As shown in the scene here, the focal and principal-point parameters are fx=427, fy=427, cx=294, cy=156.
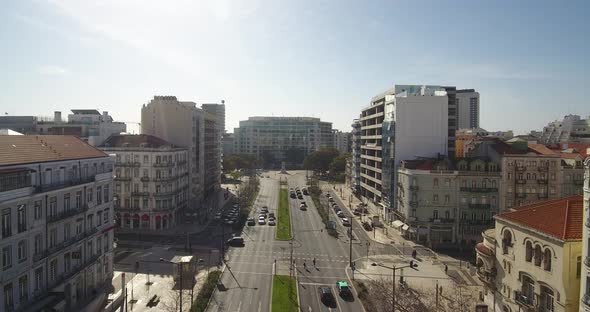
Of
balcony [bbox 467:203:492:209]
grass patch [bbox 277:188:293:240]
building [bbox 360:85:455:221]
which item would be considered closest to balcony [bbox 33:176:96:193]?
grass patch [bbox 277:188:293:240]

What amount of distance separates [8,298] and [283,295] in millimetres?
29771

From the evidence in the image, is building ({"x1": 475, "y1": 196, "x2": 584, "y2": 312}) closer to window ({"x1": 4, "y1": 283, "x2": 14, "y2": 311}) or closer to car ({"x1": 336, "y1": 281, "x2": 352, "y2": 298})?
car ({"x1": 336, "y1": 281, "x2": 352, "y2": 298})

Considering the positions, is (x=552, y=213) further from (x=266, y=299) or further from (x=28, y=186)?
(x=28, y=186)

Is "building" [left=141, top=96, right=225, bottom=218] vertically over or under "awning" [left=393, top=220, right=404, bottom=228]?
over

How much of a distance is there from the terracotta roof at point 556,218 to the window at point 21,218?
4792cm

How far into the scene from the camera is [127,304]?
5266 cm

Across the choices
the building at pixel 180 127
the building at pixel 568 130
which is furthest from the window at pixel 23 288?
the building at pixel 568 130

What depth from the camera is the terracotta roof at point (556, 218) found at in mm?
36812

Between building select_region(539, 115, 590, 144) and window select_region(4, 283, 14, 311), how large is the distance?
546ft

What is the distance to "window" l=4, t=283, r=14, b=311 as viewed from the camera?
3775 centimetres

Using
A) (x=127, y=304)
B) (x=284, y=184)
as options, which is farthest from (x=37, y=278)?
(x=284, y=184)

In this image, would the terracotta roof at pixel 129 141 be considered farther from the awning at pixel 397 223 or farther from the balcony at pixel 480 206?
the balcony at pixel 480 206

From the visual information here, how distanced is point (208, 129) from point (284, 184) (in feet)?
180

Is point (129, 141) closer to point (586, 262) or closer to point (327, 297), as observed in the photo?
point (327, 297)
